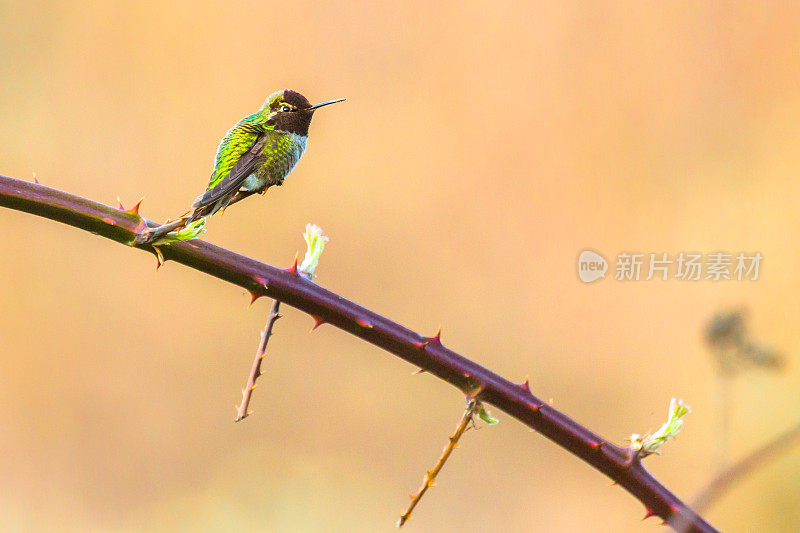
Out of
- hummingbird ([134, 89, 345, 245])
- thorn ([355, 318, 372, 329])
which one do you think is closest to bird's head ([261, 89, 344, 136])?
hummingbird ([134, 89, 345, 245])

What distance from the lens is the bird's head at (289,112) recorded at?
1.20ft

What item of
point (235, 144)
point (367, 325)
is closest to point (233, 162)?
point (235, 144)

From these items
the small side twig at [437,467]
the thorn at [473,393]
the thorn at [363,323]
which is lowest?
the small side twig at [437,467]

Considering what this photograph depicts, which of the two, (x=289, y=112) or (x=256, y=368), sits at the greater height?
(x=289, y=112)

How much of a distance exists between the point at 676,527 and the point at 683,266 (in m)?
0.70

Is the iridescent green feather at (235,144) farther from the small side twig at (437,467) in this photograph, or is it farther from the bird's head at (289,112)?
the small side twig at (437,467)

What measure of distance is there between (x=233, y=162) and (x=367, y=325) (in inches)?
4.6

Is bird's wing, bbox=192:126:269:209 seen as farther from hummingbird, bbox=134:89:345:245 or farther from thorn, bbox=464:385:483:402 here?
thorn, bbox=464:385:483:402

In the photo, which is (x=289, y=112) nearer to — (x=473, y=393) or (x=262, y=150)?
(x=262, y=150)

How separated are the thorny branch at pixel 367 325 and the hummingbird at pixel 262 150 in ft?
0.09

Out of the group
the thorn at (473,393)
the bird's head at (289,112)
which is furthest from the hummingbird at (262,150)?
the thorn at (473,393)

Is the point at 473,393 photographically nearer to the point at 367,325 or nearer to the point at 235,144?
the point at 367,325

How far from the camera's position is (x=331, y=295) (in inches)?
12.5

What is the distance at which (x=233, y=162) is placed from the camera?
14.0 inches
